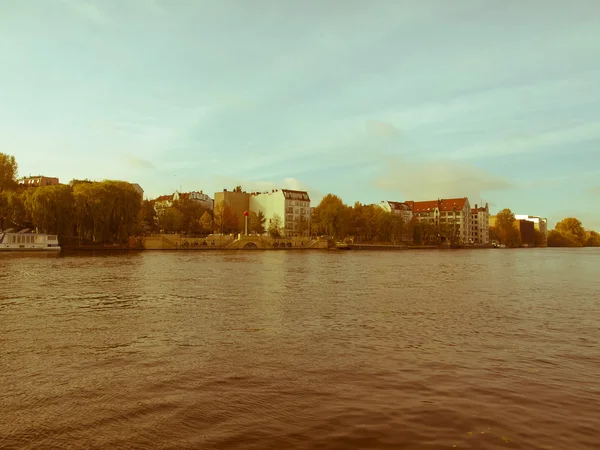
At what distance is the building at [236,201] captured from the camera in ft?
598

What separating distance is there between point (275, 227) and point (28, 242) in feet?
257

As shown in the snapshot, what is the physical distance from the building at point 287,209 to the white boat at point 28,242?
278 ft

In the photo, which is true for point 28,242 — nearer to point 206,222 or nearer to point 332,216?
point 206,222

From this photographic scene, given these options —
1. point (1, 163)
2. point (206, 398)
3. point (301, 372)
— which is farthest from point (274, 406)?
point (1, 163)

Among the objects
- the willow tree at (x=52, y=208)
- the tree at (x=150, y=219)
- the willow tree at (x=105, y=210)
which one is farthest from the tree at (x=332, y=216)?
the willow tree at (x=52, y=208)

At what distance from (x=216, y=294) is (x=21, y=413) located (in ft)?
71.0

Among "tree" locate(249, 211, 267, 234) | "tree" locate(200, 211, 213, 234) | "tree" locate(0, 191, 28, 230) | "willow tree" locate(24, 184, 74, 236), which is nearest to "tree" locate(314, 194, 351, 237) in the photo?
"tree" locate(249, 211, 267, 234)

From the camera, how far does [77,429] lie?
29.7 feet

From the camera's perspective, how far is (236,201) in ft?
622

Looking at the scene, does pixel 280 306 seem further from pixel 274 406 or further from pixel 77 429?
pixel 77 429

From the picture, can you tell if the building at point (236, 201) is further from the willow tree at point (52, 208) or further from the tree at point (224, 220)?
the willow tree at point (52, 208)

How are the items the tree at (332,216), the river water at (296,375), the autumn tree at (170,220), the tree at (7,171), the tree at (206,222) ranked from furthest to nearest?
the tree at (206,222)
the tree at (332,216)
the autumn tree at (170,220)
the tree at (7,171)
the river water at (296,375)

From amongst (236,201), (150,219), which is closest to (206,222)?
(150,219)

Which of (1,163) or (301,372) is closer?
(301,372)
